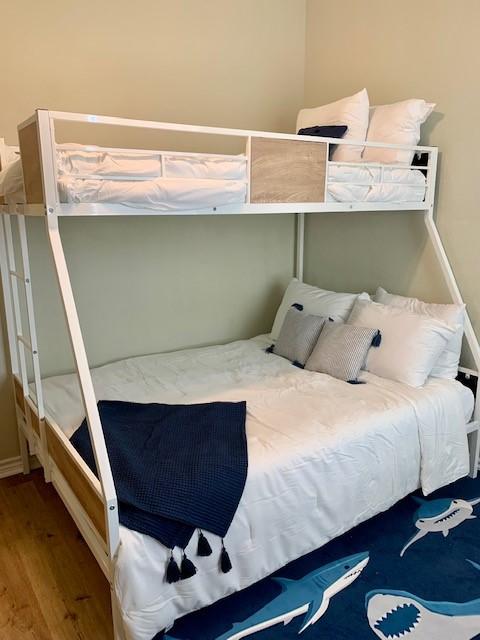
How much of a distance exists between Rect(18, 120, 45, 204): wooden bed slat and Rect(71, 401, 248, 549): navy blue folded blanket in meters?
0.91

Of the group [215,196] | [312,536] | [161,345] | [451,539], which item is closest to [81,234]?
[161,345]

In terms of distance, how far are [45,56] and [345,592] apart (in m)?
2.75

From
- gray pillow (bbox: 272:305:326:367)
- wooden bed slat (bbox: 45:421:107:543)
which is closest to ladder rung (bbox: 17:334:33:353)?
wooden bed slat (bbox: 45:421:107:543)

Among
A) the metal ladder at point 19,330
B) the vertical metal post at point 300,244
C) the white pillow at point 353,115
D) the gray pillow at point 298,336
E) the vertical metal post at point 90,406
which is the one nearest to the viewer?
the vertical metal post at point 90,406

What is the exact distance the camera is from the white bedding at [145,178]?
164cm

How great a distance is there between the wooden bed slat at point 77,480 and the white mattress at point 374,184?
1554mm

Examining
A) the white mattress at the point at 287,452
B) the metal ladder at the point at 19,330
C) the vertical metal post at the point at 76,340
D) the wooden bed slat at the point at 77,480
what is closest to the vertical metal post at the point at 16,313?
the metal ladder at the point at 19,330

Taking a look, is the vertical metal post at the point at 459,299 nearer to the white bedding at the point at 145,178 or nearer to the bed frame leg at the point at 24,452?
the white bedding at the point at 145,178

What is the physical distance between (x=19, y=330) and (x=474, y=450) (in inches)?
93.8

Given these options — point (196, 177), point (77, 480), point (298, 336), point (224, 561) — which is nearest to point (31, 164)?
point (196, 177)

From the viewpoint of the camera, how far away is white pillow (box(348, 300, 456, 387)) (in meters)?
2.45

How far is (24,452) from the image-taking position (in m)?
2.74

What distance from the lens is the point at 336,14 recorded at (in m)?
3.16

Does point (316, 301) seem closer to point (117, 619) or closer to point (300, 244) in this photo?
point (300, 244)
